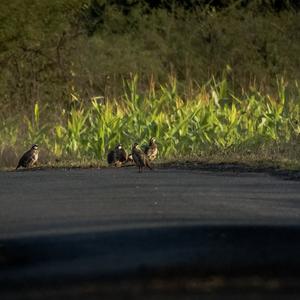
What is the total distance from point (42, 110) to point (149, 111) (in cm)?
477

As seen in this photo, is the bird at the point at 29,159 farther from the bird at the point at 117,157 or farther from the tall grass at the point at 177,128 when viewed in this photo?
the tall grass at the point at 177,128

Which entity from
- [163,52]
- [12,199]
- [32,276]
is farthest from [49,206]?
[163,52]

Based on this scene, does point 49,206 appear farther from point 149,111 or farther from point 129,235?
point 149,111

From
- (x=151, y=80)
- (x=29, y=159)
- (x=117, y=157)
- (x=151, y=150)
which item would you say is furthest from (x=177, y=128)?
(x=29, y=159)

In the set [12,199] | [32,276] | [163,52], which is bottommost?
[163,52]

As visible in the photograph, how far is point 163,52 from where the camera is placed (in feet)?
127

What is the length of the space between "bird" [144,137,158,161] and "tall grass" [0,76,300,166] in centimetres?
56

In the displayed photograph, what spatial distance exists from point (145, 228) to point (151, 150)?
10.5 m

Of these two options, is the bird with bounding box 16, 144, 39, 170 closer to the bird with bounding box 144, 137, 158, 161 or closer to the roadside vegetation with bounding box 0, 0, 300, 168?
the roadside vegetation with bounding box 0, 0, 300, 168

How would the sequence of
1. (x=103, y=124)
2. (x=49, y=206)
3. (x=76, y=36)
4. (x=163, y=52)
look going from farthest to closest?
(x=163, y=52) < (x=76, y=36) < (x=103, y=124) < (x=49, y=206)

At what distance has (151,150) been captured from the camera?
22406 millimetres

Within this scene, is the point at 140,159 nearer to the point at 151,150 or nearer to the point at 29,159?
the point at 151,150

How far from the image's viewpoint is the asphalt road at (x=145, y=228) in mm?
10000

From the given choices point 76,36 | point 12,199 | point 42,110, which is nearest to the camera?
point 12,199
